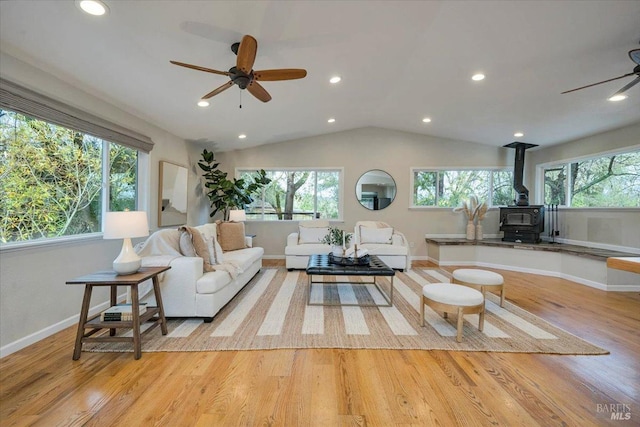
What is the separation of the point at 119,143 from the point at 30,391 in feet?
8.50

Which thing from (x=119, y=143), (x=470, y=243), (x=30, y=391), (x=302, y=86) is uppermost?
(x=302, y=86)

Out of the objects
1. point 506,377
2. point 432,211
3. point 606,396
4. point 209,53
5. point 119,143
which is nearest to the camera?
point 606,396

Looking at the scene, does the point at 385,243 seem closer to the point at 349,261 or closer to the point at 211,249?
the point at 349,261

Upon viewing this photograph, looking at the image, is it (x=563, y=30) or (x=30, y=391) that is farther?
(x=563, y=30)

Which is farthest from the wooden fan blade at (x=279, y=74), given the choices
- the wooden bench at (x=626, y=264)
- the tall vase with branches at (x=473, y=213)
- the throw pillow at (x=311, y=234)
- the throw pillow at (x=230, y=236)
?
the tall vase with branches at (x=473, y=213)

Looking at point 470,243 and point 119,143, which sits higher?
point 119,143

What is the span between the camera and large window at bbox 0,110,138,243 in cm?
230

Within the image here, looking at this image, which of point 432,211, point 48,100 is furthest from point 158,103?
point 432,211

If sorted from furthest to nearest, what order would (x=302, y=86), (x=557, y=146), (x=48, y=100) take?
(x=557, y=146) < (x=302, y=86) < (x=48, y=100)

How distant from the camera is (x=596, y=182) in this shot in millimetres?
4766

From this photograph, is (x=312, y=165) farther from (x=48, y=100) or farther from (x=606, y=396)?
(x=606, y=396)

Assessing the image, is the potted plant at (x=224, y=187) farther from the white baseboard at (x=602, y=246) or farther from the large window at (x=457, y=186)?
the white baseboard at (x=602, y=246)

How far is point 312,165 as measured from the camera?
626cm

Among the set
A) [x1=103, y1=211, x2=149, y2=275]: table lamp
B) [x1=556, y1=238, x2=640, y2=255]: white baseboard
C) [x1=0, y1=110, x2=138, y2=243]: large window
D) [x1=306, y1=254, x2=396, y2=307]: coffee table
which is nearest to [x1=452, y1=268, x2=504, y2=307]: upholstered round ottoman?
[x1=306, y1=254, x2=396, y2=307]: coffee table
